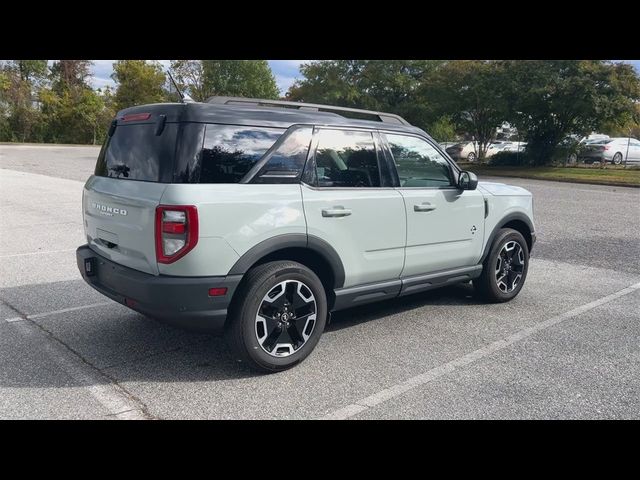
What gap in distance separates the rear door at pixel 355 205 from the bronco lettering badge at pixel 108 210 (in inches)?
51.1

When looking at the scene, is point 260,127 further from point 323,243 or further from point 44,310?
point 44,310

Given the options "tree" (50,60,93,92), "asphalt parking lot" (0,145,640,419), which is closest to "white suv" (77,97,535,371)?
"asphalt parking lot" (0,145,640,419)

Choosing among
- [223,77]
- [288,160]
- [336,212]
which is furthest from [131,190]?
[223,77]

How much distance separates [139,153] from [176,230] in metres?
0.82

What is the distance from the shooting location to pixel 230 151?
3691mm

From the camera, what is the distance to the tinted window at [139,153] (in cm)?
359

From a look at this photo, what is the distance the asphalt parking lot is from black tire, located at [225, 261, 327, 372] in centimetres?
13

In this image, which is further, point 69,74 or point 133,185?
point 69,74

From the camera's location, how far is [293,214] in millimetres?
3852

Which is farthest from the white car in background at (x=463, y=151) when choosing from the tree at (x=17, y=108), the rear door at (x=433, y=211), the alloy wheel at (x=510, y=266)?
the tree at (x=17, y=108)

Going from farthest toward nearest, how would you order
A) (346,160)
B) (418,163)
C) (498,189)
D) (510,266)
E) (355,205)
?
(510,266) < (498,189) < (418,163) < (346,160) < (355,205)

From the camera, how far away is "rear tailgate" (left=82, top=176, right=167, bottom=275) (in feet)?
11.5

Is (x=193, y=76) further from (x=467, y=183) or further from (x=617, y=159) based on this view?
(x=467, y=183)
